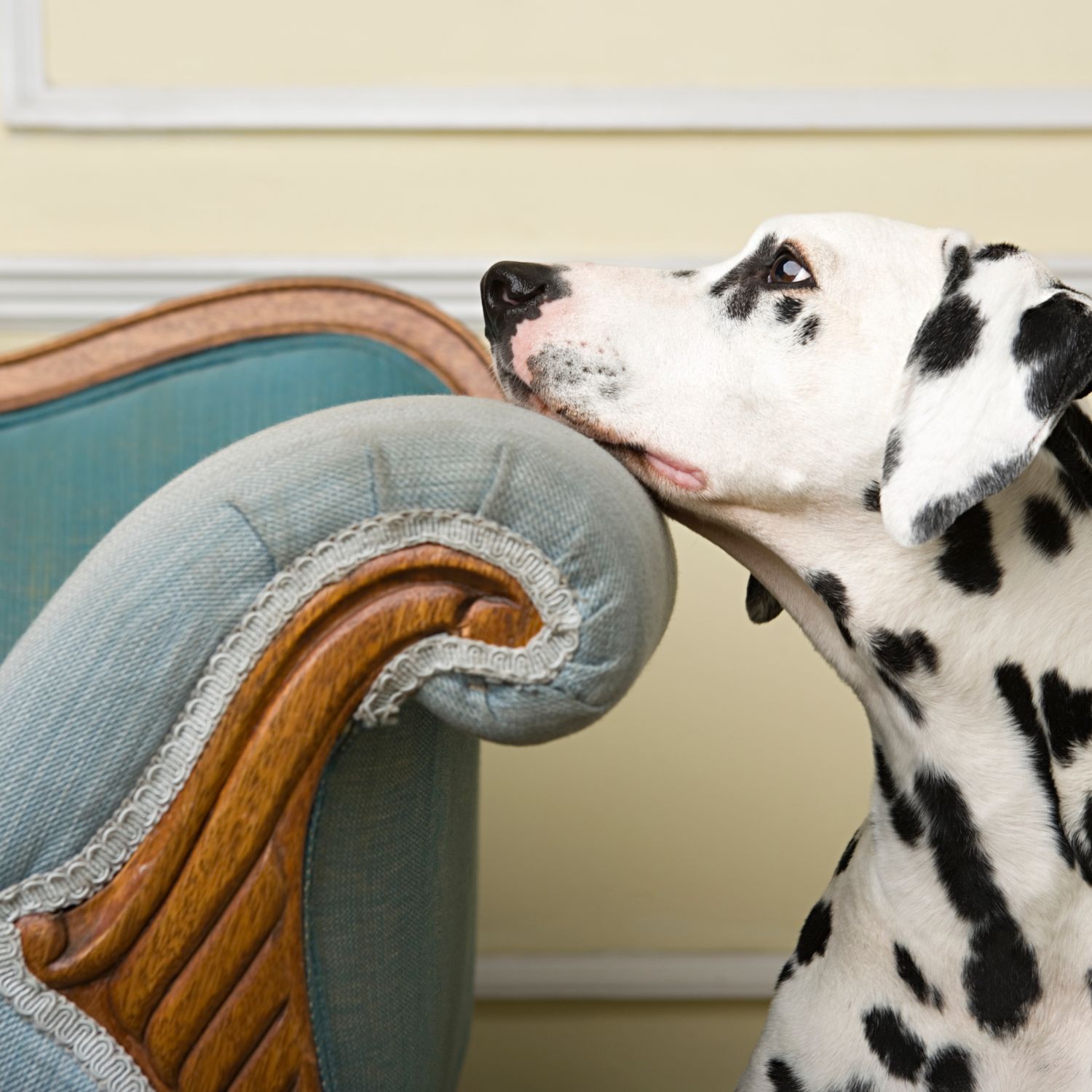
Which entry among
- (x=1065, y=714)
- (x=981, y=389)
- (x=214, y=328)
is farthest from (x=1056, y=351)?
(x=214, y=328)

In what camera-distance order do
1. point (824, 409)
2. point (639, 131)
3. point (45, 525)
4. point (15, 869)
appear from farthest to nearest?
1. point (639, 131)
2. point (45, 525)
3. point (824, 409)
4. point (15, 869)

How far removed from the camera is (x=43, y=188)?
1.81 m

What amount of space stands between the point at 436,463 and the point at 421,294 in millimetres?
1188

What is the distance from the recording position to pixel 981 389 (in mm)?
783

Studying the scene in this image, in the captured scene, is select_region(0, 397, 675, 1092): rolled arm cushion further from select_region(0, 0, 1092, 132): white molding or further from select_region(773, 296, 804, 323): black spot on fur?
select_region(0, 0, 1092, 132): white molding

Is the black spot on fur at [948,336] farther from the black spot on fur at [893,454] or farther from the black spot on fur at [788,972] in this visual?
the black spot on fur at [788,972]

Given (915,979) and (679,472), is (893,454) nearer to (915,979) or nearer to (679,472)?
(679,472)

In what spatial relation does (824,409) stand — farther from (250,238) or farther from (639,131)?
(250,238)

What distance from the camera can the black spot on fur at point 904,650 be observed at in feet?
2.82

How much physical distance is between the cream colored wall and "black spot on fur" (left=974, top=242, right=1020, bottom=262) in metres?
0.99

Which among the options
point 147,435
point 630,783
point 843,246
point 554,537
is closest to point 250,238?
point 147,435

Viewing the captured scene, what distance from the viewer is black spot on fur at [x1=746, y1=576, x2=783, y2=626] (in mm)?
1062

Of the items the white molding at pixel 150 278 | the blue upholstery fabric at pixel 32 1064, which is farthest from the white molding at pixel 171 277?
the blue upholstery fabric at pixel 32 1064

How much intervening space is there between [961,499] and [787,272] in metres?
0.26
